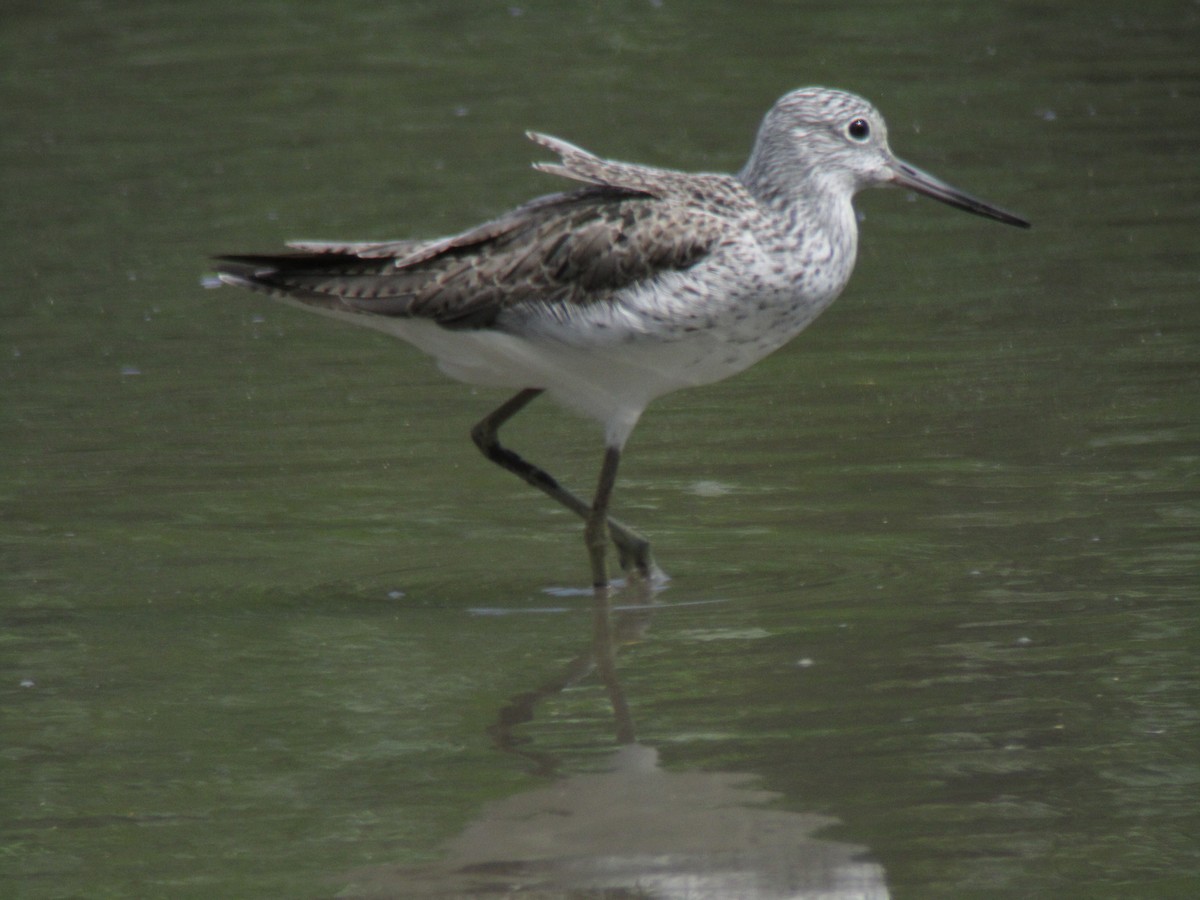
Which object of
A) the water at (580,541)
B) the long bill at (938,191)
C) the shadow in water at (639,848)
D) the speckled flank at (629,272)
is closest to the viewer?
the shadow in water at (639,848)

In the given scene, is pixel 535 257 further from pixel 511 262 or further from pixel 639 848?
pixel 639 848

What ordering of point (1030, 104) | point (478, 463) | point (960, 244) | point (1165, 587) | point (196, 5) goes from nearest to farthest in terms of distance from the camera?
point (1165, 587) < point (478, 463) < point (960, 244) < point (1030, 104) < point (196, 5)

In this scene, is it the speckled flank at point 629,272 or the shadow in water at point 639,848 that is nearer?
the shadow in water at point 639,848

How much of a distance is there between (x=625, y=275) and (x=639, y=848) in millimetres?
2410

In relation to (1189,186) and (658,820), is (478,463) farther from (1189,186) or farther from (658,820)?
(1189,186)

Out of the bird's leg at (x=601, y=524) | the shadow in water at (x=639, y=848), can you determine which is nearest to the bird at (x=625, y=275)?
the bird's leg at (x=601, y=524)

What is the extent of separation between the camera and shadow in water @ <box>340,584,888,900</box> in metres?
4.84

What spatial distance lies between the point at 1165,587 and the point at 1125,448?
63.7 inches

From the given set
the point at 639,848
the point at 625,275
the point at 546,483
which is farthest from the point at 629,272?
the point at 639,848

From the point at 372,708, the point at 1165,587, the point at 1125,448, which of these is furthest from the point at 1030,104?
the point at 372,708

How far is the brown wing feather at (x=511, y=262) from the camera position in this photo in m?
6.92

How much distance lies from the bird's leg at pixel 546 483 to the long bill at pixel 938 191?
1512mm

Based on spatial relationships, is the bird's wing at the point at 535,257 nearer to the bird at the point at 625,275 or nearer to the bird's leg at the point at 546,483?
the bird at the point at 625,275

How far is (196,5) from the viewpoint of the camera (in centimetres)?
2092
